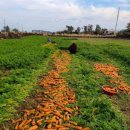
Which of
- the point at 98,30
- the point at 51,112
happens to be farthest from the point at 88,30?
the point at 51,112

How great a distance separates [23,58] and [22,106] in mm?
6800

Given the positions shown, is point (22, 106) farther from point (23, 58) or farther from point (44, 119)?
point (23, 58)

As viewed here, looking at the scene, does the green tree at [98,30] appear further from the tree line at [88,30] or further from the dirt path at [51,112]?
the dirt path at [51,112]

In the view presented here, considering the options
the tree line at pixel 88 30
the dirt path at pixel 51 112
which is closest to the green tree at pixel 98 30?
the tree line at pixel 88 30

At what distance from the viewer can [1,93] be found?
740 cm

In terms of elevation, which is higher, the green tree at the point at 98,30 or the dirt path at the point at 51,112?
the dirt path at the point at 51,112

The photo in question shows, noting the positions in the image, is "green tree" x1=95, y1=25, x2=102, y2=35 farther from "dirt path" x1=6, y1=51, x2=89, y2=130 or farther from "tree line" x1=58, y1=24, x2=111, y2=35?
"dirt path" x1=6, y1=51, x2=89, y2=130

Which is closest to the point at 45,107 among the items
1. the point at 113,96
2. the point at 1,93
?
the point at 1,93

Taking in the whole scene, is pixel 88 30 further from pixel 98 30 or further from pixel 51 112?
pixel 51 112

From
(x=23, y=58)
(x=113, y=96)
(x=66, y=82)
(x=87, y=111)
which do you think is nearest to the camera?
(x=87, y=111)

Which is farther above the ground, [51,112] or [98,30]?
[51,112]

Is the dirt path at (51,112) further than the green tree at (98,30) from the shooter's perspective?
No

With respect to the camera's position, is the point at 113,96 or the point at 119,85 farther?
the point at 119,85

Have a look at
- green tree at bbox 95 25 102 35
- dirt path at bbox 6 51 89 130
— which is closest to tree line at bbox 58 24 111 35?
green tree at bbox 95 25 102 35
